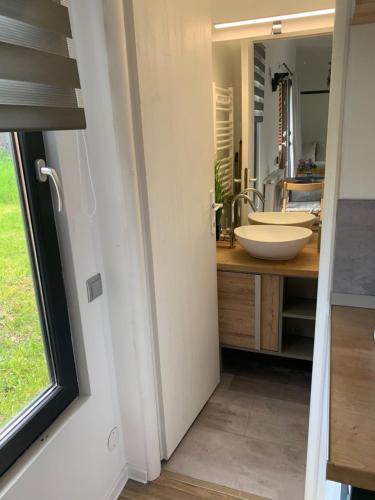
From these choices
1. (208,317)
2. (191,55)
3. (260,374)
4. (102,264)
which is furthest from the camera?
(260,374)

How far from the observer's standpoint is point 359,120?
1115 millimetres

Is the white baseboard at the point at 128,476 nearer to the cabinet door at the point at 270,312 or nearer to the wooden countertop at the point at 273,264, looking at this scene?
the cabinet door at the point at 270,312

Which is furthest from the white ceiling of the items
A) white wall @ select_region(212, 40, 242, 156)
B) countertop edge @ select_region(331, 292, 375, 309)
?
countertop edge @ select_region(331, 292, 375, 309)

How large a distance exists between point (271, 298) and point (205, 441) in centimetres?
83

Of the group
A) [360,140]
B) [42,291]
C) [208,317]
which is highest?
[360,140]

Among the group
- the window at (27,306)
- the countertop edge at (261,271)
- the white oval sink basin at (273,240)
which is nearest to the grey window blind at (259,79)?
the white oval sink basin at (273,240)

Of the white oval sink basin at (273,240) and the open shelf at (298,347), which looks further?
the open shelf at (298,347)

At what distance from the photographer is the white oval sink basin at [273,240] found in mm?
2112

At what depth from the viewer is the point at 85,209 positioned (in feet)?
4.29

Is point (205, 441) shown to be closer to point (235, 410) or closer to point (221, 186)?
point (235, 410)

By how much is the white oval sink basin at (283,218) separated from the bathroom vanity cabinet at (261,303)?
158mm

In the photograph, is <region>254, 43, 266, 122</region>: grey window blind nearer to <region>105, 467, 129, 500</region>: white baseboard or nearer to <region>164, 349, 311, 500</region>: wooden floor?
<region>164, 349, 311, 500</region>: wooden floor

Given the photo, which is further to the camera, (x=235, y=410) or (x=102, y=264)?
(x=235, y=410)

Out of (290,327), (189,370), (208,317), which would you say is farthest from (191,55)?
(290,327)
